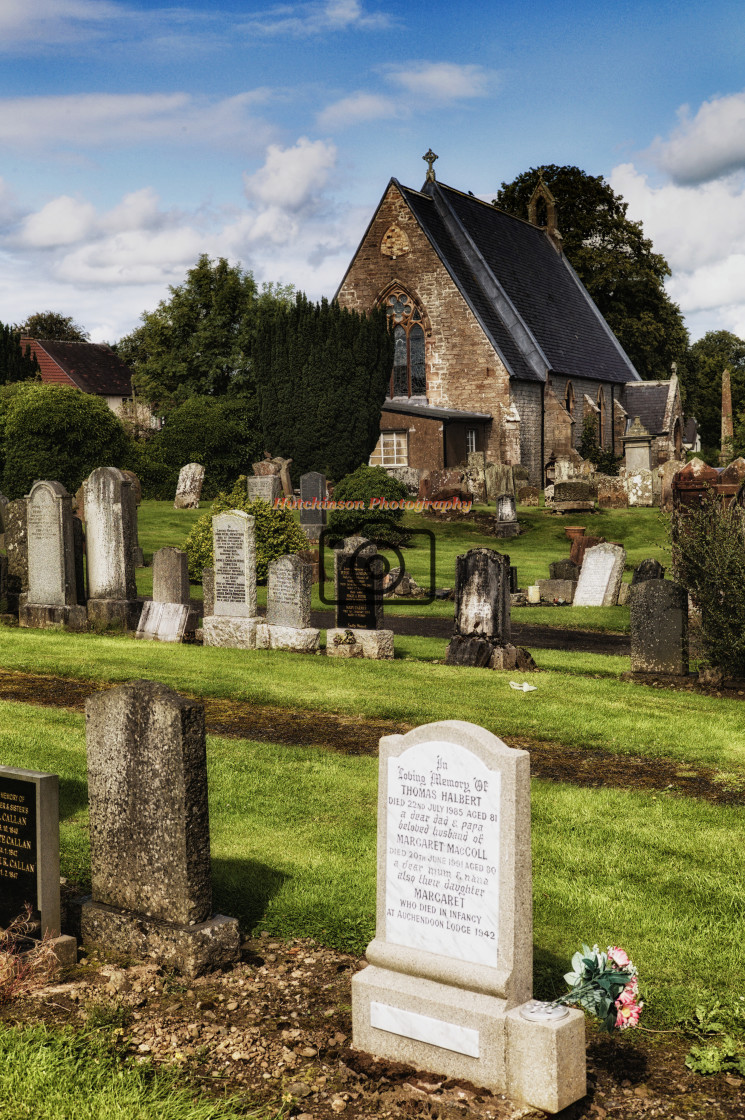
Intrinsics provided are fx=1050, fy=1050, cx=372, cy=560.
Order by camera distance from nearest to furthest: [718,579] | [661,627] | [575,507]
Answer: [718,579] → [661,627] → [575,507]

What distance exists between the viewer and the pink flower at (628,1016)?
4250mm

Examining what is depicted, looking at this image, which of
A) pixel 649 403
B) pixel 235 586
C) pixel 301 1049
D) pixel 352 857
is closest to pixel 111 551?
pixel 235 586

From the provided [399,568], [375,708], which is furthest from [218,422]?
[375,708]

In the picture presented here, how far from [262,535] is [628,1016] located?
17344 millimetres

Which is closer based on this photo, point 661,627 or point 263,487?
point 661,627

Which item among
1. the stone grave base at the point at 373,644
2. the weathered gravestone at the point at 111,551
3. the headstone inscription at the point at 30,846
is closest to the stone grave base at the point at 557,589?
the stone grave base at the point at 373,644

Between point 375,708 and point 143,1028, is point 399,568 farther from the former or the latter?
point 143,1028

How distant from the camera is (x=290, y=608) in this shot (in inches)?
584

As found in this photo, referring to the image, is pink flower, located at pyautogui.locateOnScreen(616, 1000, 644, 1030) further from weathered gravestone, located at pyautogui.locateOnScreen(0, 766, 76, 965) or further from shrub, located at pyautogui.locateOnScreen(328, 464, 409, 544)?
shrub, located at pyautogui.locateOnScreen(328, 464, 409, 544)

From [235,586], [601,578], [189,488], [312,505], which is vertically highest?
[189,488]

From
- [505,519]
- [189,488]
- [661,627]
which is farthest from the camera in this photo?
[189,488]

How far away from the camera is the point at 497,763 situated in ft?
13.8

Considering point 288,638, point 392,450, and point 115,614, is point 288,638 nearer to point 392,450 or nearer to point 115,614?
point 115,614

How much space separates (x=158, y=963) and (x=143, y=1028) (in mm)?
603
